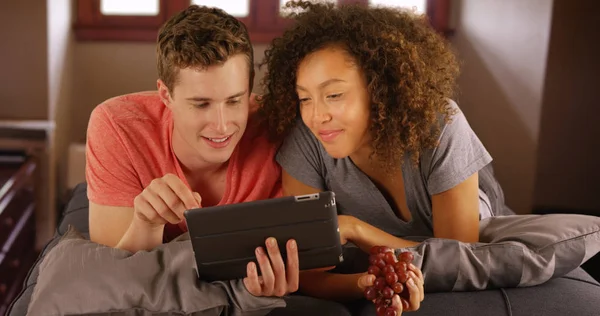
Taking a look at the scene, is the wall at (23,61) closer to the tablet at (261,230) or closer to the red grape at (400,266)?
the tablet at (261,230)

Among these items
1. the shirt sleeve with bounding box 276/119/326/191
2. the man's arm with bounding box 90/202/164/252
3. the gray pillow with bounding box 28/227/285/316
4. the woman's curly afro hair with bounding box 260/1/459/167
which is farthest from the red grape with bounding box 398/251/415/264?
the man's arm with bounding box 90/202/164/252

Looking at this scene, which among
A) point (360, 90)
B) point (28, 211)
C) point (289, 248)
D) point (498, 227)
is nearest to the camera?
point (289, 248)

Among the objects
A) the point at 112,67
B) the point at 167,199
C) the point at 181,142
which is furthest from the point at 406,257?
the point at 112,67

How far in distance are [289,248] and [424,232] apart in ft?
2.07

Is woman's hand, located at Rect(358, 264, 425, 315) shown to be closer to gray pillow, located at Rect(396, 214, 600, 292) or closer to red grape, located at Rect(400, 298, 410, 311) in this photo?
red grape, located at Rect(400, 298, 410, 311)

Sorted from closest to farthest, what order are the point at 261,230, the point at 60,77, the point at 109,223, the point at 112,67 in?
the point at 261,230
the point at 109,223
the point at 60,77
the point at 112,67

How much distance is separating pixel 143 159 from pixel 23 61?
2.15 m

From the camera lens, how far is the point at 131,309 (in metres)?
1.34

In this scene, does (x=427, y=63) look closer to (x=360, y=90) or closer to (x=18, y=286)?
(x=360, y=90)

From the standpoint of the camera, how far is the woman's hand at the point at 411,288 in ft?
4.15

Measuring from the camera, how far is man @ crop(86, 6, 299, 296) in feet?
5.17

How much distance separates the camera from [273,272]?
130 centimetres

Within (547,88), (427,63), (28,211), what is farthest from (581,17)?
(28,211)

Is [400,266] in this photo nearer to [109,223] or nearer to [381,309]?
[381,309]
